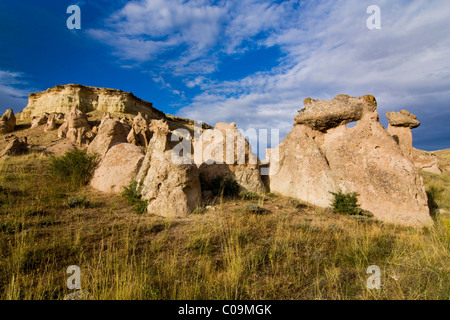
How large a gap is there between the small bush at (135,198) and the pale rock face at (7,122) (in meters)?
25.8

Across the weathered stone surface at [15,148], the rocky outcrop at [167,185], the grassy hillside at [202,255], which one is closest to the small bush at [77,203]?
the grassy hillside at [202,255]

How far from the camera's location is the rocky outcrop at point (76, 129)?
16.6 m

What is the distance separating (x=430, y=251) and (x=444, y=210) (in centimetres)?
458

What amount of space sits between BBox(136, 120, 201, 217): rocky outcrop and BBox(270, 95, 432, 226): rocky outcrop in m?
3.59

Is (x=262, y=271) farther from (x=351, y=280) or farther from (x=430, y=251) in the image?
(x=430, y=251)

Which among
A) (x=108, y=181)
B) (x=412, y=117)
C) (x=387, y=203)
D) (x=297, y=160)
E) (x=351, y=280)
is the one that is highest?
(x=412, y=117)

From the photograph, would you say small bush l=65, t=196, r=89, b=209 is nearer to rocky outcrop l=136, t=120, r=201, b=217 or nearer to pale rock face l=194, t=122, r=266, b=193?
rocky outcrop l=136, t=120, r=201, b=217

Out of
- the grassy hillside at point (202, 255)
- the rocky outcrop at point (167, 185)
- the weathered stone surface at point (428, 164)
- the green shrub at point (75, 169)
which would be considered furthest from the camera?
the weathered stone surface at point (428, 164)

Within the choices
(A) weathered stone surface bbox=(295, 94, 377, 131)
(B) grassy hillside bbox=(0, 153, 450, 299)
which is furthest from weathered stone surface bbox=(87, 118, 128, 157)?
(A) weathered stone surface bbox=(295, 94, 377, 131)

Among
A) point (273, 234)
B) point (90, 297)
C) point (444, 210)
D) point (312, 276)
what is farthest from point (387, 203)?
Answer: point (90, 297)

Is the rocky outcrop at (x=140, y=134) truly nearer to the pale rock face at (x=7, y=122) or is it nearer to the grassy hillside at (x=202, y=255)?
the grassy hillside at (x=202, y=255)

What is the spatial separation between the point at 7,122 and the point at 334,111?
30659mm
